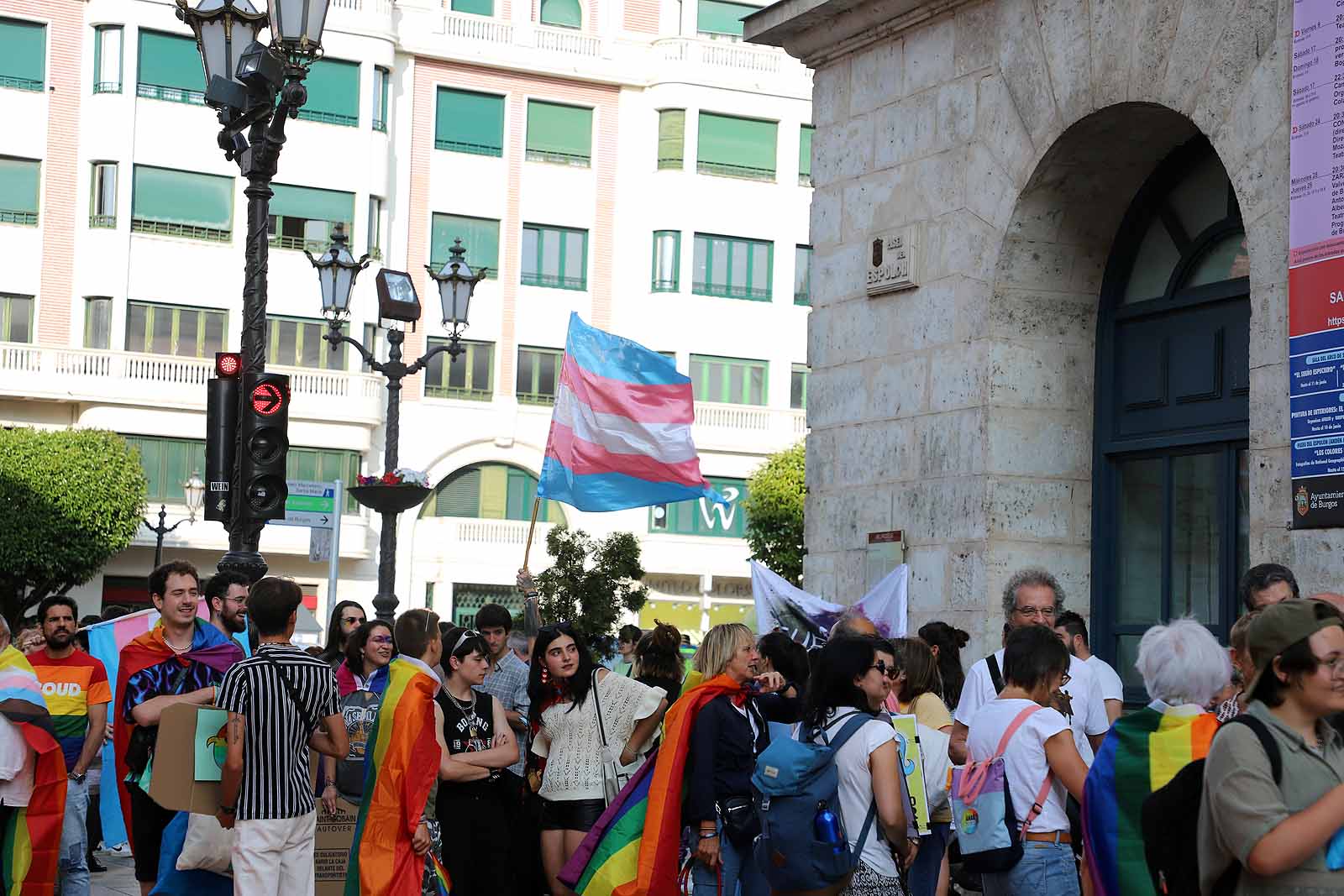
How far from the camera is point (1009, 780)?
650cm

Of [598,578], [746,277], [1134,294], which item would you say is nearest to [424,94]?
[746,277]

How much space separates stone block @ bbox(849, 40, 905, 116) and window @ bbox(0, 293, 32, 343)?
112ft

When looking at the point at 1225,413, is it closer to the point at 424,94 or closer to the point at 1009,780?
the point at 1009,780

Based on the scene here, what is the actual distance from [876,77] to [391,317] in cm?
902

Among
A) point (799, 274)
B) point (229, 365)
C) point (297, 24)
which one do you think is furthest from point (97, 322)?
point (297, 24)

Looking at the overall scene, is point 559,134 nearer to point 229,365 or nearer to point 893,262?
point 229,365

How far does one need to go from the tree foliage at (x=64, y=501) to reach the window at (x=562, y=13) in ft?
51.2

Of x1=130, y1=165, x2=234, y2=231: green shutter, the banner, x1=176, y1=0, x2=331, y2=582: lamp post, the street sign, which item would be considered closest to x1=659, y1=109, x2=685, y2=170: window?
x1=130, y1=165, x2=234, y2=231: green shutter

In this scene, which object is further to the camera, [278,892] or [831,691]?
[278,892]

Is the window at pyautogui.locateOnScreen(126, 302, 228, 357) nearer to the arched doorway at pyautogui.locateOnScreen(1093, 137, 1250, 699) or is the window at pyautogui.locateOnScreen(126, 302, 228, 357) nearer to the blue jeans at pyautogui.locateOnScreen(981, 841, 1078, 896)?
the arched doorway at pyautogui.locateOnScreen(1093, 137, 1250, 699)

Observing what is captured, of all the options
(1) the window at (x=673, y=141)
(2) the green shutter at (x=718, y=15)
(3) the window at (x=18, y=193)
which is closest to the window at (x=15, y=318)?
(3) the window at (x=18, y=193)

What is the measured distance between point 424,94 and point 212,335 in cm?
820

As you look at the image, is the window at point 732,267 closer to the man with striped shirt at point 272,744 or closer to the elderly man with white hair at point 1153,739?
the man with striped shirt at point 272,744

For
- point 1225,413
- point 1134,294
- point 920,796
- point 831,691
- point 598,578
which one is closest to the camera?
point 831,691
